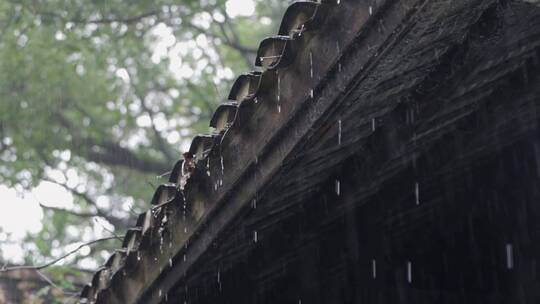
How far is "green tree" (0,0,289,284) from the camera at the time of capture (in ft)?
37.7

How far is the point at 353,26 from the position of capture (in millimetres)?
2277

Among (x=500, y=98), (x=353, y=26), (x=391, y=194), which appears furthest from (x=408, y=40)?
(x=391, y=194)

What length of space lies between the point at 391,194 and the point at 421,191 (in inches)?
6.7

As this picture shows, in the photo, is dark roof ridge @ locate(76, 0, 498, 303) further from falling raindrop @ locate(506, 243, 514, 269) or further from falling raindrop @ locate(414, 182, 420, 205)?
falling raindrop @ locate(506, 243, 514, 269)

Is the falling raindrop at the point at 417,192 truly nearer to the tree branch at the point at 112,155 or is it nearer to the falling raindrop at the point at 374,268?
the falling raindrop at the point at 374,268

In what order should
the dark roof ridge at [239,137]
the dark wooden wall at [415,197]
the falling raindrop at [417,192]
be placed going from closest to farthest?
1. the dark roof ridge at [239,137]
2. the dark wooden wall at [415,197]
3. the falling raindrop at [417,192]

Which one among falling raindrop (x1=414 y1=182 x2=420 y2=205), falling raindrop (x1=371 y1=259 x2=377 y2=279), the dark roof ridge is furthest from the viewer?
falling raindrop (x1=371 y1=259 x2=377 y2=279)

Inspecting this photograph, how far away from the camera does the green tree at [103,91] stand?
11.5 m

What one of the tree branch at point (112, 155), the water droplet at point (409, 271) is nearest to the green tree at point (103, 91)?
the tree branch at point (112, 155)

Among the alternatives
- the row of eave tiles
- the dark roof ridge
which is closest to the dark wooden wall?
the dark roof ridge

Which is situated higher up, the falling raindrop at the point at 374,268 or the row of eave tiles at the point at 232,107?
the row of eave tiles at the point at 232,107

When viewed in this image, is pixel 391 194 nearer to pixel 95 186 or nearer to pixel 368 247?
pixel 368 247

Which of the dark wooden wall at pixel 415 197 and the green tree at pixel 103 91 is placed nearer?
the dark wooden wall at pixel 415 197

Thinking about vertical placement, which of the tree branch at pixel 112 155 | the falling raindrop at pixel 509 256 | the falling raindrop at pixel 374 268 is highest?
the tree branch at pixel 112 155
